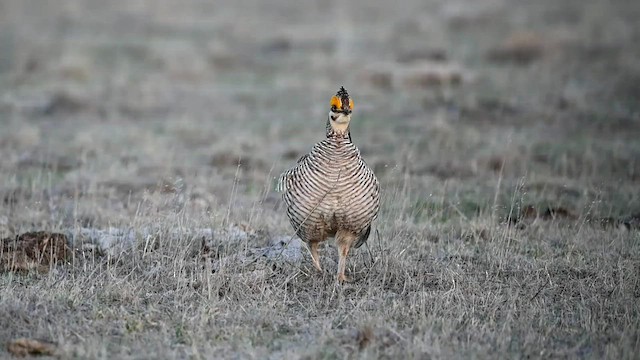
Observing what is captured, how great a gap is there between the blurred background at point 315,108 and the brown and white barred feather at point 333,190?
1271mm

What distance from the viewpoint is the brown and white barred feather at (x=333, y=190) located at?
7281 millimetres

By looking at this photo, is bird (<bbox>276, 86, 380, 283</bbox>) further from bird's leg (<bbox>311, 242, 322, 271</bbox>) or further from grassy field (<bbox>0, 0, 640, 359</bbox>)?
grassy field (<bbox>0, 0, 640, 359</bbox>)

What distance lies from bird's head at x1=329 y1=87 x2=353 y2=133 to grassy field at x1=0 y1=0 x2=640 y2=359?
133 centimetres

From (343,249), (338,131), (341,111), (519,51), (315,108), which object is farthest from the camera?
(519,51)

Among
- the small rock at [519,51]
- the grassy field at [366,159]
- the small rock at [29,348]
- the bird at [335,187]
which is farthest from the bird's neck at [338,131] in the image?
the small rock at [519,51]

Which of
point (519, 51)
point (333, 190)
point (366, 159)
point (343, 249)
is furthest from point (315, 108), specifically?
point (333, 190)

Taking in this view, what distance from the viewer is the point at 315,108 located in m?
18.5

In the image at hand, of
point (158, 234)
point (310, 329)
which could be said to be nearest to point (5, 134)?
point (158, 234)

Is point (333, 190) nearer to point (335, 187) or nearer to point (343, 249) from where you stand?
point (335, 187)

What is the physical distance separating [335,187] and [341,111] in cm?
61

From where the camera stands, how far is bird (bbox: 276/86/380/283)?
727cm

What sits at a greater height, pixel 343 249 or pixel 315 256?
pixel 343 249

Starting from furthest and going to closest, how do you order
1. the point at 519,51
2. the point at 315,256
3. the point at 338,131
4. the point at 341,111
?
the point at 519,51
the point at 315,256
the point at 338,131
the point at 341,111

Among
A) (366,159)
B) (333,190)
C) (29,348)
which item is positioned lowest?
(366,159)
